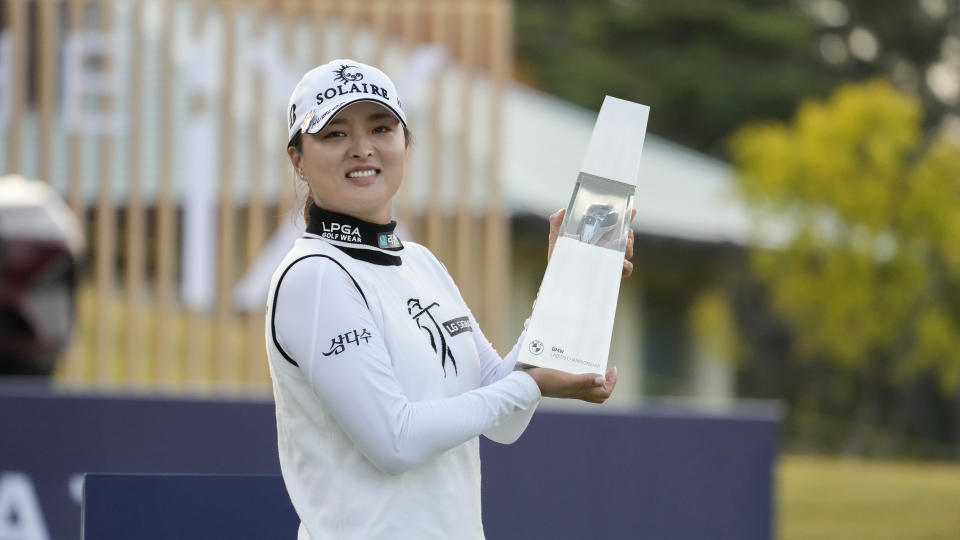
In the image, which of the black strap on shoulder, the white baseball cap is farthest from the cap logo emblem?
the black strap on shoulder

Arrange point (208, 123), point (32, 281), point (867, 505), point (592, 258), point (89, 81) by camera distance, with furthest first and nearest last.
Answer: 1. point (208, 123)
2. point (89, 81)
3. point (867, 505)
4. point (32, 281)
5. point (592, 258)

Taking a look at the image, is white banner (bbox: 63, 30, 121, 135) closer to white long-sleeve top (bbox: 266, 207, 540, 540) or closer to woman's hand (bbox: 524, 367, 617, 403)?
white long-sleeve top (bbox: 266, 207, 540, 540)

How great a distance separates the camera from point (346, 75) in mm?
2385

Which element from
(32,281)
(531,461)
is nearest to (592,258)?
(531,461)

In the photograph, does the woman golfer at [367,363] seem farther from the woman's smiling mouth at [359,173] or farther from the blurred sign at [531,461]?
the blurred sign at [531,461]

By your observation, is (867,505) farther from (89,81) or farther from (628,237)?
(628,237)

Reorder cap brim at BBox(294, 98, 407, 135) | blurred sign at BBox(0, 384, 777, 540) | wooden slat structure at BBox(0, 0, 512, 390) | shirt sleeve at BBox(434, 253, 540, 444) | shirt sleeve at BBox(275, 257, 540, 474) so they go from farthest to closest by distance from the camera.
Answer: wooden slat structure at BBox(0, 0, 512, 390) < blurred sign at BBox(0, 384, 777, 540) < shirt sleeve at BBox(434, 253, 540, 444) < cap brim at BBox(294, 98, 407, 135) < shirt sleeve at BBox(275, 257, 540, 474)

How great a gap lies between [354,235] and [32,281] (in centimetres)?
629

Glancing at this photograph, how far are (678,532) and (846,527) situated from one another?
4751 millimetres

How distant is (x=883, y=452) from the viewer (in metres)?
21.3

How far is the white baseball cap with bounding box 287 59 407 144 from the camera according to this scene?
7.70 feet

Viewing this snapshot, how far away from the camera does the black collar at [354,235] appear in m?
2.38

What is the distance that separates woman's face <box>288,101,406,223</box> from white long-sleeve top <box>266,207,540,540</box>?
0.10 feet

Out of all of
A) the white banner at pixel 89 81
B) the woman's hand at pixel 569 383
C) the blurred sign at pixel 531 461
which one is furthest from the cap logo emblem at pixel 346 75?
the white banner at pixel 89 81
